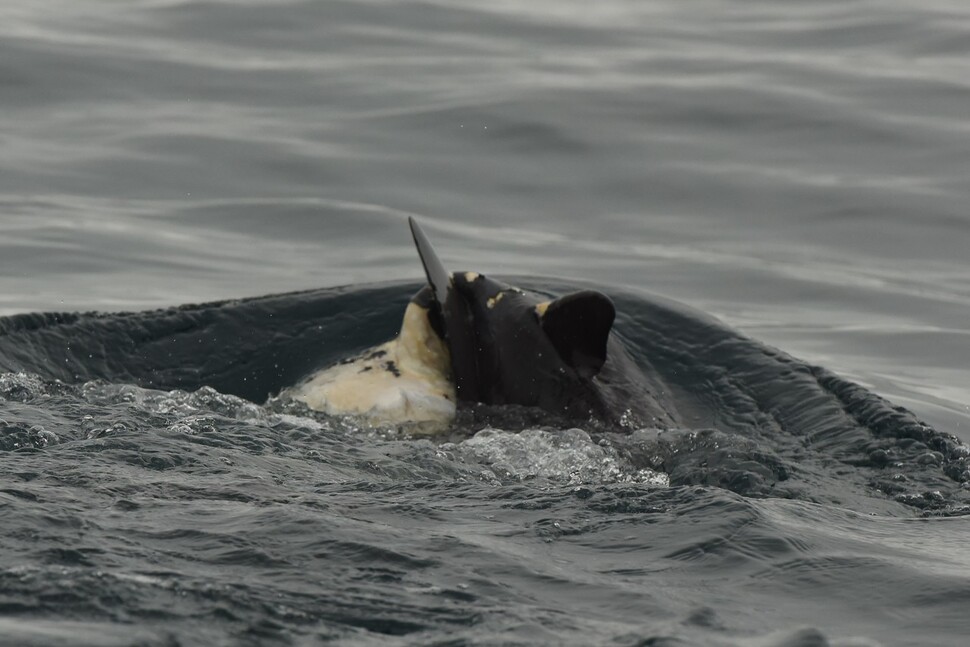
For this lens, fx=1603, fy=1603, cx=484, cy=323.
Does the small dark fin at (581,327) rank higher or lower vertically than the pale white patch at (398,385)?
higher

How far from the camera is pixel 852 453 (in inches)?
314

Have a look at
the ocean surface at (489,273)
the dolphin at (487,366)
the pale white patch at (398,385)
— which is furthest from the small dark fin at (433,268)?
the ocean surface at (489,273)

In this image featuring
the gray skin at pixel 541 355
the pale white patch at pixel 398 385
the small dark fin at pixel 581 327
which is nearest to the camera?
the small dark fin at pixel 581 327

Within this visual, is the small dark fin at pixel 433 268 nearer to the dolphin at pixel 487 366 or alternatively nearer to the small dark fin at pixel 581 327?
the dolphin at pixel 487 366

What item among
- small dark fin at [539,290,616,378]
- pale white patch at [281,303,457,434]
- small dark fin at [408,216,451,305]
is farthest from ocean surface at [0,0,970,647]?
small dark fin at [408,216,451,305]

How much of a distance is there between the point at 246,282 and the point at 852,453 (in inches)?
200

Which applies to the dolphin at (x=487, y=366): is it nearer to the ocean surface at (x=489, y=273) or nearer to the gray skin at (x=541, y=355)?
the gray skin at (x=541, y=355)

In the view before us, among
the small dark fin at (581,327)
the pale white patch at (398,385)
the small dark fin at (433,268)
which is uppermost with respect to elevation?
the small dark fin at (433,268)

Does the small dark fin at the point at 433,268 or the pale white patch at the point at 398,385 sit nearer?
the pale white patch at the point at 398,385

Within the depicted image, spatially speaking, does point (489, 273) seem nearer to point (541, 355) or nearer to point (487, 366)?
point (487, 366)

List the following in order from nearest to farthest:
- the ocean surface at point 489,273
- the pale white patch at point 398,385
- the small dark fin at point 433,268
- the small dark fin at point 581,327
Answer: the ocean surface at point 489,273
the small dark fin at point 581,327
the pale white patch at point 398,385
the small dark fin at point 433,268

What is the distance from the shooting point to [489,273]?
11.3 metres

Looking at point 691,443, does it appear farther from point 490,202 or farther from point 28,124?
point 28,124

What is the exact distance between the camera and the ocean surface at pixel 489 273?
198 inches
